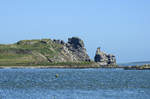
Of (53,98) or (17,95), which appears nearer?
(53,98)

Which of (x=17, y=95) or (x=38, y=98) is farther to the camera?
(x=17, y=95)

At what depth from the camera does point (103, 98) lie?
55750 mm

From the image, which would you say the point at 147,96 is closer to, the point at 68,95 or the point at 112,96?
the point at 112,96

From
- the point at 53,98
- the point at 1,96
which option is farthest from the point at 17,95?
the point at 53,98

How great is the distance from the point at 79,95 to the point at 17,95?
9180 millimetres

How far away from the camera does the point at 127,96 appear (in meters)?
58.3

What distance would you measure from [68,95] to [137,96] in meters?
10.2

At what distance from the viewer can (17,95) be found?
59.3 m

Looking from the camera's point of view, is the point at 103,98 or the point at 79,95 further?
the point at 79,95

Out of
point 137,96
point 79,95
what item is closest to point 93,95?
point 79,95

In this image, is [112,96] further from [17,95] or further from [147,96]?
[17,95]

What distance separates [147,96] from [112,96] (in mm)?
5051

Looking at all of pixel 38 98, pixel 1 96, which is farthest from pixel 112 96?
pixel 1 96

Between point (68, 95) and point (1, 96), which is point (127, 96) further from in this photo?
point (1, 96)
